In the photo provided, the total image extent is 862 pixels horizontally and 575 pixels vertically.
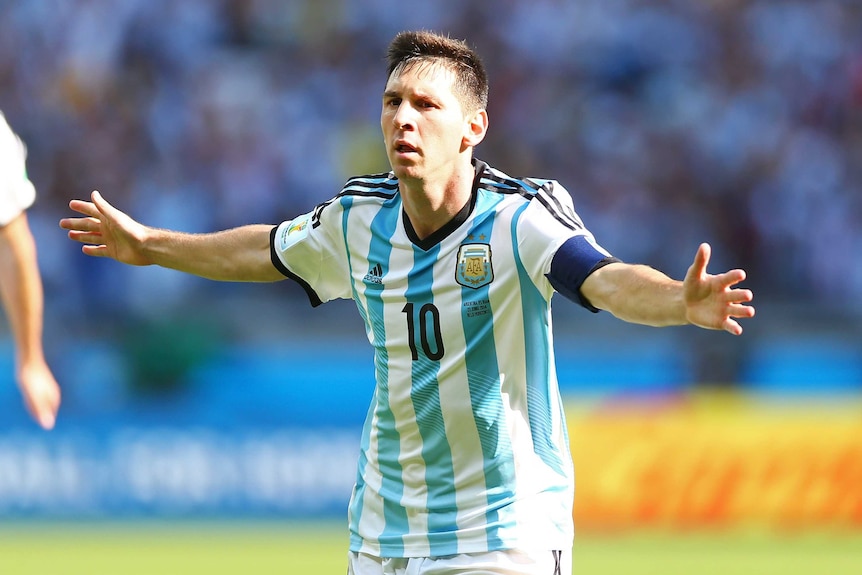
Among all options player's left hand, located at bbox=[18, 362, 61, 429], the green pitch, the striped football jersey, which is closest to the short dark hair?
the striped football jersey

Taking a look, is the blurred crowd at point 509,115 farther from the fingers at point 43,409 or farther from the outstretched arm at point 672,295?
the outstretched arm at point 672,295

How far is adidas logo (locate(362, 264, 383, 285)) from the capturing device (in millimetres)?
5145

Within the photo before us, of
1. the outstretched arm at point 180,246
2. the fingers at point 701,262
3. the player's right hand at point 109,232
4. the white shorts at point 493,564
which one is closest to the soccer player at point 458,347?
the white shorts at point 493,564

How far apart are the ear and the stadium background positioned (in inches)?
281

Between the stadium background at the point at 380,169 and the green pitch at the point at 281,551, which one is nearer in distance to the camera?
the green pitch at the point at 281,551

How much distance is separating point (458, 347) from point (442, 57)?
102cm

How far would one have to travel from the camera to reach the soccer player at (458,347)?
490 centimetres

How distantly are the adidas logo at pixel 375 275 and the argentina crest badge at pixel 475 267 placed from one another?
0.33 meters

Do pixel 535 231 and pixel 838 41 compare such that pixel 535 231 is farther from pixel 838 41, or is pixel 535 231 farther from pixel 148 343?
pixel 838 41

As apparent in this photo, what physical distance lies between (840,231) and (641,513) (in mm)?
4686

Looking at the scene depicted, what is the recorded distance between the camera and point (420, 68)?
5012 mm

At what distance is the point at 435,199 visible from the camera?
16.4 ft

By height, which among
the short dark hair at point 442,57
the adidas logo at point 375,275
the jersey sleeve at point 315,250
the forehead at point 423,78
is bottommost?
the adidas logo at point 375,275

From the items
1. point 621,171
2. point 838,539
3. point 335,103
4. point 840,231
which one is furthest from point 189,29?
point 838,539
